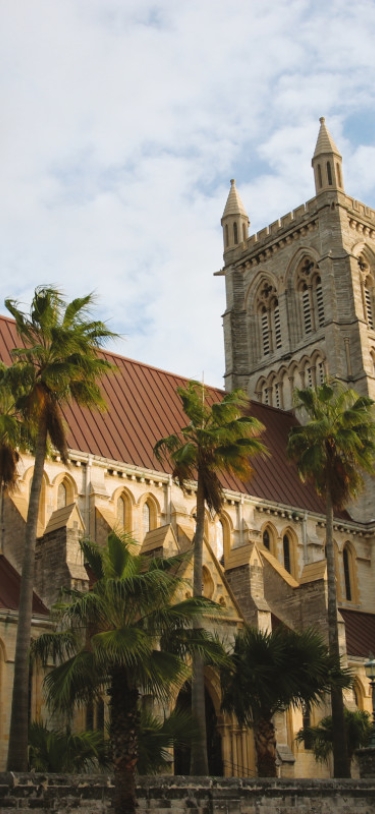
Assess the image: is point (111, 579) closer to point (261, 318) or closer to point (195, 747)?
point (195, 747)

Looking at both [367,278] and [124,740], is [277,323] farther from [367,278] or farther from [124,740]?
[124,740]

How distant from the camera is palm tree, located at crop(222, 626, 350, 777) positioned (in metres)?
25.0

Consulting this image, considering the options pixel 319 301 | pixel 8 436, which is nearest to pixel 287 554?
pixel 319 301

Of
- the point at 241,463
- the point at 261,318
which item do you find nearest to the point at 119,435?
the point at 241,463

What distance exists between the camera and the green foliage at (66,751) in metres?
21.3

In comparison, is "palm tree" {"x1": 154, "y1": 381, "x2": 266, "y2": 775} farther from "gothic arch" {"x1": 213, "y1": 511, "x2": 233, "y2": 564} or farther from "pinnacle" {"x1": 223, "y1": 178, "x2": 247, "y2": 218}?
"pinnacle" {"x1": 223, "y1": 178, "x2": 247, "y2": 218}

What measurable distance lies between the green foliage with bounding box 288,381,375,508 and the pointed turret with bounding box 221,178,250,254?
28.0 meters

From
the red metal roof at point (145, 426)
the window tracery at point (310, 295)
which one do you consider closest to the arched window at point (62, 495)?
the red metal roof at point (145, 426)

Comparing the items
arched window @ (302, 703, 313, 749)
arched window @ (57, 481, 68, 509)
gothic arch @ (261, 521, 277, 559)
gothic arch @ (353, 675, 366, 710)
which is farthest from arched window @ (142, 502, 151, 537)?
gothic arch @ (353, 675, 366, 710)

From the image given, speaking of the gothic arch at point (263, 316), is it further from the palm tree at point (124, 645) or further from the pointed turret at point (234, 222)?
the palm tree at point (124, 645)

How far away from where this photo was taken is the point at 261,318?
56.6m

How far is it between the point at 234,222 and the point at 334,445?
3077 cm

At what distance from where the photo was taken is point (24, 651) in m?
21.9

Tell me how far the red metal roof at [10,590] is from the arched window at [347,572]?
721 inches
